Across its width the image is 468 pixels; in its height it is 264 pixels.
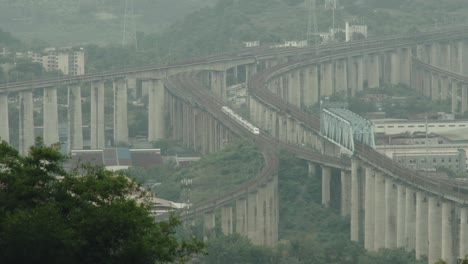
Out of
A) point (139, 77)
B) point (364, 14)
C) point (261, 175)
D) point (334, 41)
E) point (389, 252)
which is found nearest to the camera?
point (389, 252)

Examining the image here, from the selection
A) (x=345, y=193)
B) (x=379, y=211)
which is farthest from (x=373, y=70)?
(x=379, y=211)

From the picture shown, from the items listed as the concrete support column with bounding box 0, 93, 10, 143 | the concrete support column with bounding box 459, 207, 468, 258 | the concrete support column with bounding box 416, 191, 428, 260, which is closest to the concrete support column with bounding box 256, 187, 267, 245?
the concrete support column with bounding box 416, 191, 428, 260

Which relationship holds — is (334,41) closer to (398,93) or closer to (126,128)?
(398,93)

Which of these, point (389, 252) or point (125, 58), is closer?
point (389, 252)

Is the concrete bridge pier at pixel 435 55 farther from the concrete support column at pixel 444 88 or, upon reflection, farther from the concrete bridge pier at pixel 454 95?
the concrete bridge pier at pixel 454 95

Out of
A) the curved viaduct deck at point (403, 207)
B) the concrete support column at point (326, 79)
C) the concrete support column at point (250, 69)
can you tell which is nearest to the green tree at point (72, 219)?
the curved viaduct deck at point (403, 207)

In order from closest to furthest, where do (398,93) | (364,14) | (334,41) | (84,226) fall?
(84,226) < (398,93) < (334,41) < (364,14)

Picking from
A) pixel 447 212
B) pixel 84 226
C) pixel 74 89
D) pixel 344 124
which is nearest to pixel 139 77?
pixel 74 89

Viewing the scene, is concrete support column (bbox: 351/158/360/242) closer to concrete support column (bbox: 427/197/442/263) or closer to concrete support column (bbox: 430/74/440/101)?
concrete support column (bbox: 427/197/442/263)
